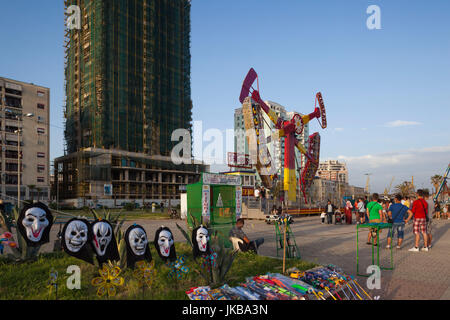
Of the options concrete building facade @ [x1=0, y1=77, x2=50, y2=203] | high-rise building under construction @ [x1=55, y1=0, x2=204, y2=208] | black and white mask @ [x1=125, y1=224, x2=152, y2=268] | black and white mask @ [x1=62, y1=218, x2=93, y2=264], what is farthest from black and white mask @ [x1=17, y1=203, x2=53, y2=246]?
high-rise building under construction @ [x1=55, y1=0, x2=204, y2=208]

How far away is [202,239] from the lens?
7.12 m

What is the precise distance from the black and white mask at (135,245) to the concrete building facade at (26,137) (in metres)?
56.5

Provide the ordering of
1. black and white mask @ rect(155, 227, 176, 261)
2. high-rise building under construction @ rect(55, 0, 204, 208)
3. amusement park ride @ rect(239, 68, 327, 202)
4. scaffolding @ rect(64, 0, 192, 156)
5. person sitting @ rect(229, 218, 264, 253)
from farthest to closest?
scaffolding @ rect(64, 0, 192, 156) → high-rise building under construction @ rect(55, 0, 204, 208) → amusement park ride @ rect(239, 68, 327, 202) → person sitting @ rect(229, 218, 264, 253) → black and white mask @ rect(155, 227, 176, 261)

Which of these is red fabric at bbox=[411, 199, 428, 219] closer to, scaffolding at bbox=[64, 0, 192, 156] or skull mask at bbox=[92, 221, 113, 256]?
skull mask at bbox=[92, 221, 113, 256]

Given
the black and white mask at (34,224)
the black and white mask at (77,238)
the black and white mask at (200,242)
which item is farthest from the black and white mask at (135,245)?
the black and white mask at (34,224)

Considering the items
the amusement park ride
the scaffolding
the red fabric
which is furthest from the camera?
the scaffolding

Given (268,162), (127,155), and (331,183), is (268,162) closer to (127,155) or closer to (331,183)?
(127,155)

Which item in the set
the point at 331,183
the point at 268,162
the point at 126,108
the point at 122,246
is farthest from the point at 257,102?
the point at 331,183

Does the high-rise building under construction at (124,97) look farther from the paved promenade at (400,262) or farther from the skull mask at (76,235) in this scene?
the skull mask at (76,235)

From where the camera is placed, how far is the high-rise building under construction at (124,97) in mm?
64000

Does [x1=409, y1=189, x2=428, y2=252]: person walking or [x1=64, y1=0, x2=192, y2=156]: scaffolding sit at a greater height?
[x1=64, y1=0, x2=192, y2=156]: scaffolding

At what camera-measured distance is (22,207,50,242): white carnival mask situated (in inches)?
259

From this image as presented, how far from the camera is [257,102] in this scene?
33750mm

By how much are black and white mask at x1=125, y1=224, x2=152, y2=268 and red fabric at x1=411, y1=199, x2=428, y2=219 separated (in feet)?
30.4
